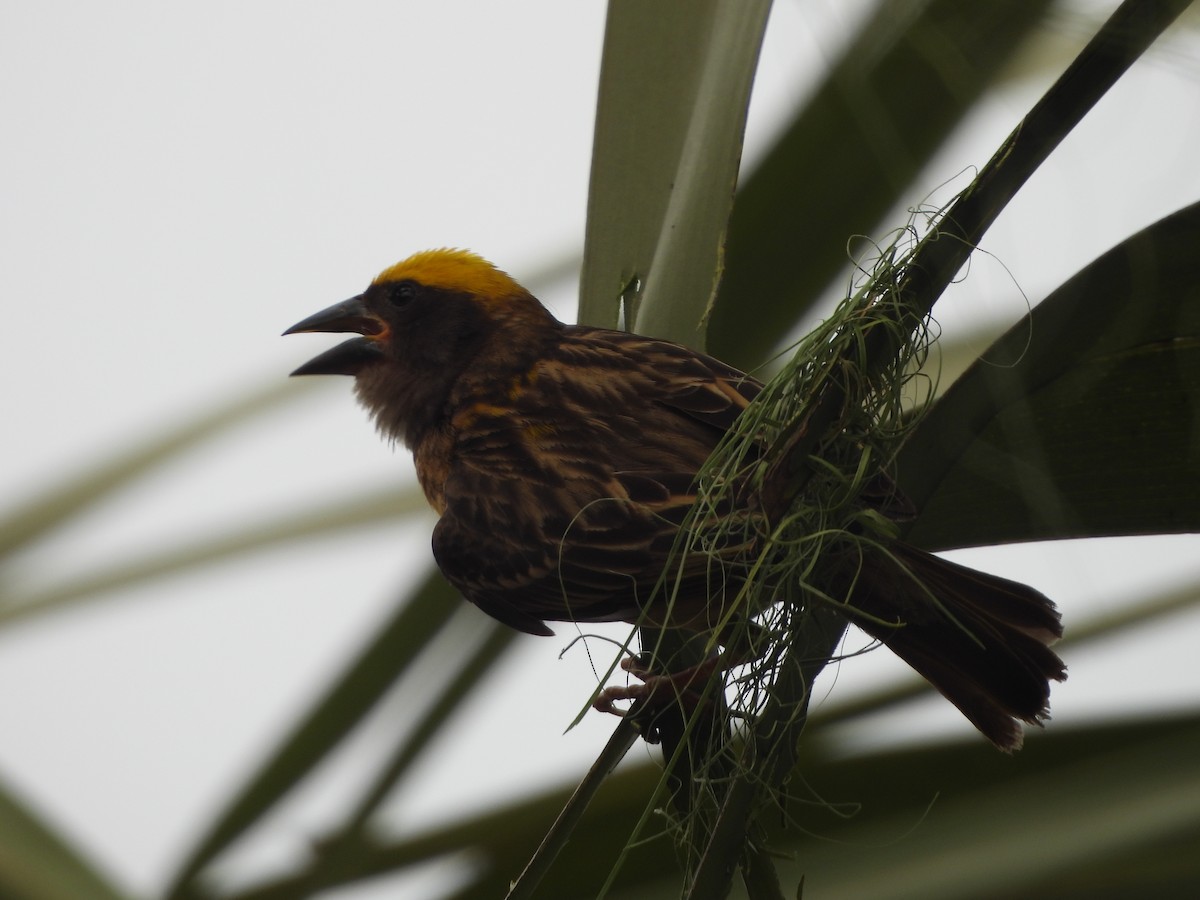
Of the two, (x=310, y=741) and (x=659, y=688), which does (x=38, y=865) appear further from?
(x=659, y=688)

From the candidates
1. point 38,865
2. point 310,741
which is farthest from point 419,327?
point 38,865

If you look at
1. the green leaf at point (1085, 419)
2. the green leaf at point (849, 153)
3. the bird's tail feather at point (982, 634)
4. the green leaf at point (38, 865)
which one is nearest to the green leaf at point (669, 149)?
the green leaf at point (849, 153)

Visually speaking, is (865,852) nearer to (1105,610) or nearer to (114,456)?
(1105,610)

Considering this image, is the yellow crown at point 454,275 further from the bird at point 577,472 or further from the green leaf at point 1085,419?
the green leaf at point 1085,419

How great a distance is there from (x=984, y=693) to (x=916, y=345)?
603 mm

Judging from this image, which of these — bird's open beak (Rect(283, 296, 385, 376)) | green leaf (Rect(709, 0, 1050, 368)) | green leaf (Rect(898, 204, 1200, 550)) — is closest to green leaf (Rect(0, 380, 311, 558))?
bird's open beak (Rect(283, 296, 385, 376))

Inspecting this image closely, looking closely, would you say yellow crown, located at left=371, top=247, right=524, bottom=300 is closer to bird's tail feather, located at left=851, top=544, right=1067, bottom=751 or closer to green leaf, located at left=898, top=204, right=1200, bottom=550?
bird's tail feather, located at left=851, top=544, right=1067, bottom=751

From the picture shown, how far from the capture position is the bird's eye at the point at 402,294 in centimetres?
251

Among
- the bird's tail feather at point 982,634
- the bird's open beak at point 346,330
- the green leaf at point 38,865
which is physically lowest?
the green leaf at point 38,865

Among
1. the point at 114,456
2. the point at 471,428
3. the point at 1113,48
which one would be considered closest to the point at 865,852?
the point at 1113,48

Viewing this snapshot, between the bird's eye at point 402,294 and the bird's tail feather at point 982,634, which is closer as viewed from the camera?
the bird's tail feather at point 982,634

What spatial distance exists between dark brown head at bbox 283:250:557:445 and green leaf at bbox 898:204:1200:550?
1.34 metres

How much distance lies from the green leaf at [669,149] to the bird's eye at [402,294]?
2.68 ft

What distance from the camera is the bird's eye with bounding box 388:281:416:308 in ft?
8.25
